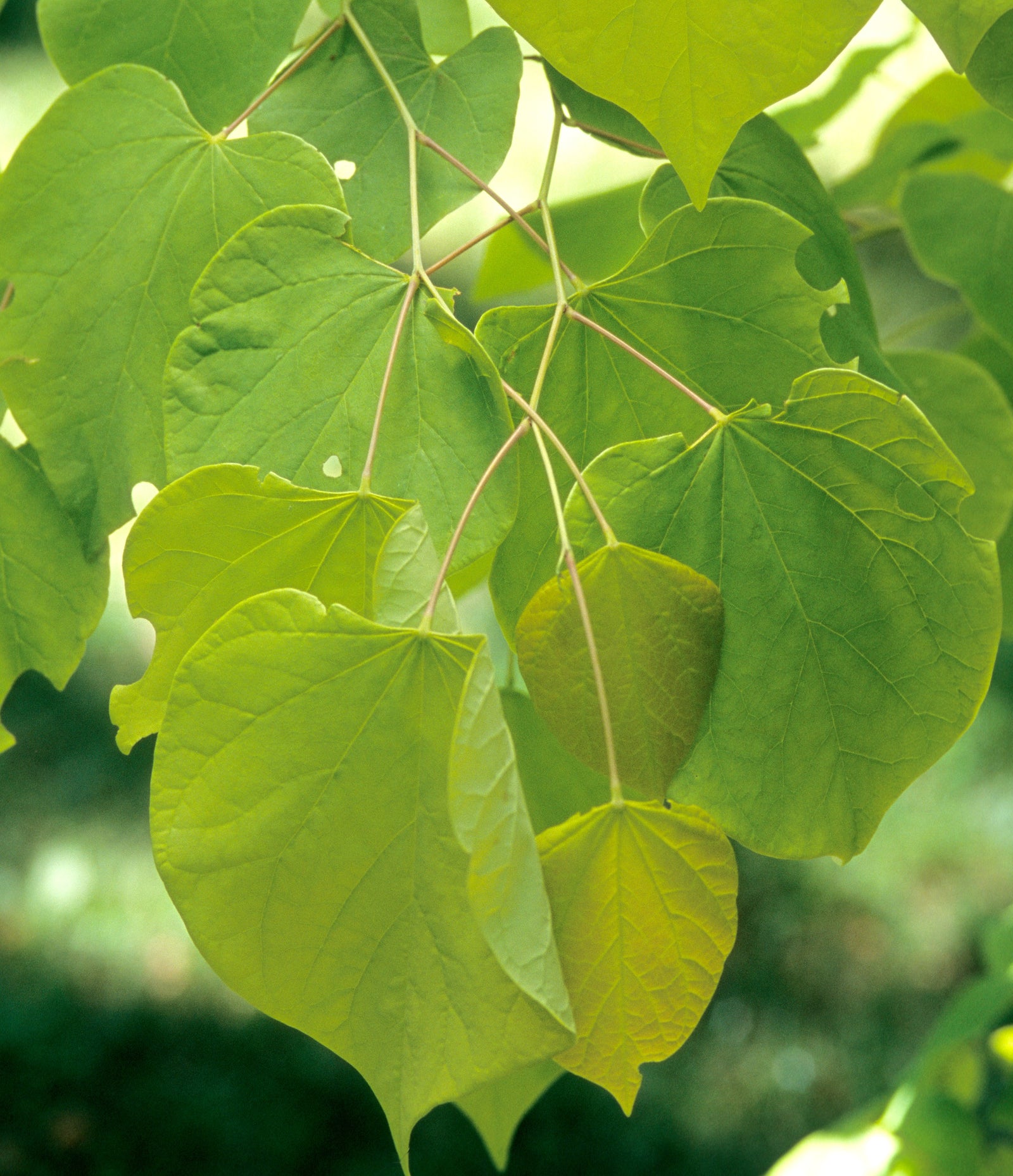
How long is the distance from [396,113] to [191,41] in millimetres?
47

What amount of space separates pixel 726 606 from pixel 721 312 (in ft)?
0.21

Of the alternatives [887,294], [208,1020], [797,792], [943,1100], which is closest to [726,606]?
[797,792]

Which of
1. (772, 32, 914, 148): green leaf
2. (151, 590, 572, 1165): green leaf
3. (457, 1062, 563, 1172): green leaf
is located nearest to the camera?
(151, 590, 572, 1165): green leaf

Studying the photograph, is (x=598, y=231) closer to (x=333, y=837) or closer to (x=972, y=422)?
(x=972, y=422)

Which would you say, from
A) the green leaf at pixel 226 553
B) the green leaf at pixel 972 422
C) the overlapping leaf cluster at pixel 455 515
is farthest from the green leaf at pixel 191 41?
the green leaf at pixel 972 422

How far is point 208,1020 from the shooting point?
1.31m

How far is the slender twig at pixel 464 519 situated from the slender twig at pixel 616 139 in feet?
0.30

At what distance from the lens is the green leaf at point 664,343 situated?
0.22 m

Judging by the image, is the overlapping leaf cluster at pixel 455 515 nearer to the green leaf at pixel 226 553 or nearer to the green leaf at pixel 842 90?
the green leaf at pixel 226 553

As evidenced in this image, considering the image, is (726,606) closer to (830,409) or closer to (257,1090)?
(830,409)

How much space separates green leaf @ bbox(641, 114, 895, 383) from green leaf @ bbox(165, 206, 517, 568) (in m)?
0.09

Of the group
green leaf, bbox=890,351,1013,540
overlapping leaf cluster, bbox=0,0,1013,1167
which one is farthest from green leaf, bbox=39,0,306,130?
green leaf, bbox=890,351,1013,540

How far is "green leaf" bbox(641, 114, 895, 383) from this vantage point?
0.26 metres

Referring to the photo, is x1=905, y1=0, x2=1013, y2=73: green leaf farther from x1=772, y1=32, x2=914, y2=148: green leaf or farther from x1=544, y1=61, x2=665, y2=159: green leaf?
x1=772, y1=32, x2=914, y2=148: green leaf
